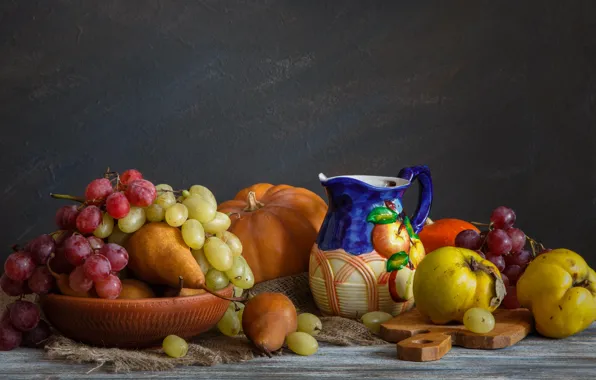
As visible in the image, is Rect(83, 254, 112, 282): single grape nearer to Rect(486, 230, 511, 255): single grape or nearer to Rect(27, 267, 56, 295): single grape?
Rect(27, 267, 56, 295): single grape

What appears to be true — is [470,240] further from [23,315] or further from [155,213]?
[23,315]

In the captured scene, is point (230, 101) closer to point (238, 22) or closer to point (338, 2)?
point (238, 22)

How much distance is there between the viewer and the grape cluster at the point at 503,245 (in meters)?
1.47

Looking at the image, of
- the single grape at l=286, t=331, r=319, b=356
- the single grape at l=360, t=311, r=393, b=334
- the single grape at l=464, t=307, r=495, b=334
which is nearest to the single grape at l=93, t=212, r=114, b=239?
the single grape at l=286, t=331, r=319, b=356

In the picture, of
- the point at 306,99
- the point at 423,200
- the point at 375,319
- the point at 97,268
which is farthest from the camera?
the point at 306,99

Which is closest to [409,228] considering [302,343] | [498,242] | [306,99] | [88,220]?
[498,242]

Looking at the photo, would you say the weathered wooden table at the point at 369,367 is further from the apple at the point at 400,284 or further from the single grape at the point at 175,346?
the apple at the point at 400,284

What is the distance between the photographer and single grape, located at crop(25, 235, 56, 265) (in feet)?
3.93

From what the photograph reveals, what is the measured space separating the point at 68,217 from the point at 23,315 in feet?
0.54

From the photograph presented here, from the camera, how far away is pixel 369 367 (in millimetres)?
1146

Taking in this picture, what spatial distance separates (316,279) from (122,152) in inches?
49.2

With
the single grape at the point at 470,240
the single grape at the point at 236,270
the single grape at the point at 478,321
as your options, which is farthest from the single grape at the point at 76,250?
the single grape at the point at 470,240

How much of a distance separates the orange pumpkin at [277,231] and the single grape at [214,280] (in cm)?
34

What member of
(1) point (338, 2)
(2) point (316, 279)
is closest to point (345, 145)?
(1) point (338, 2)
